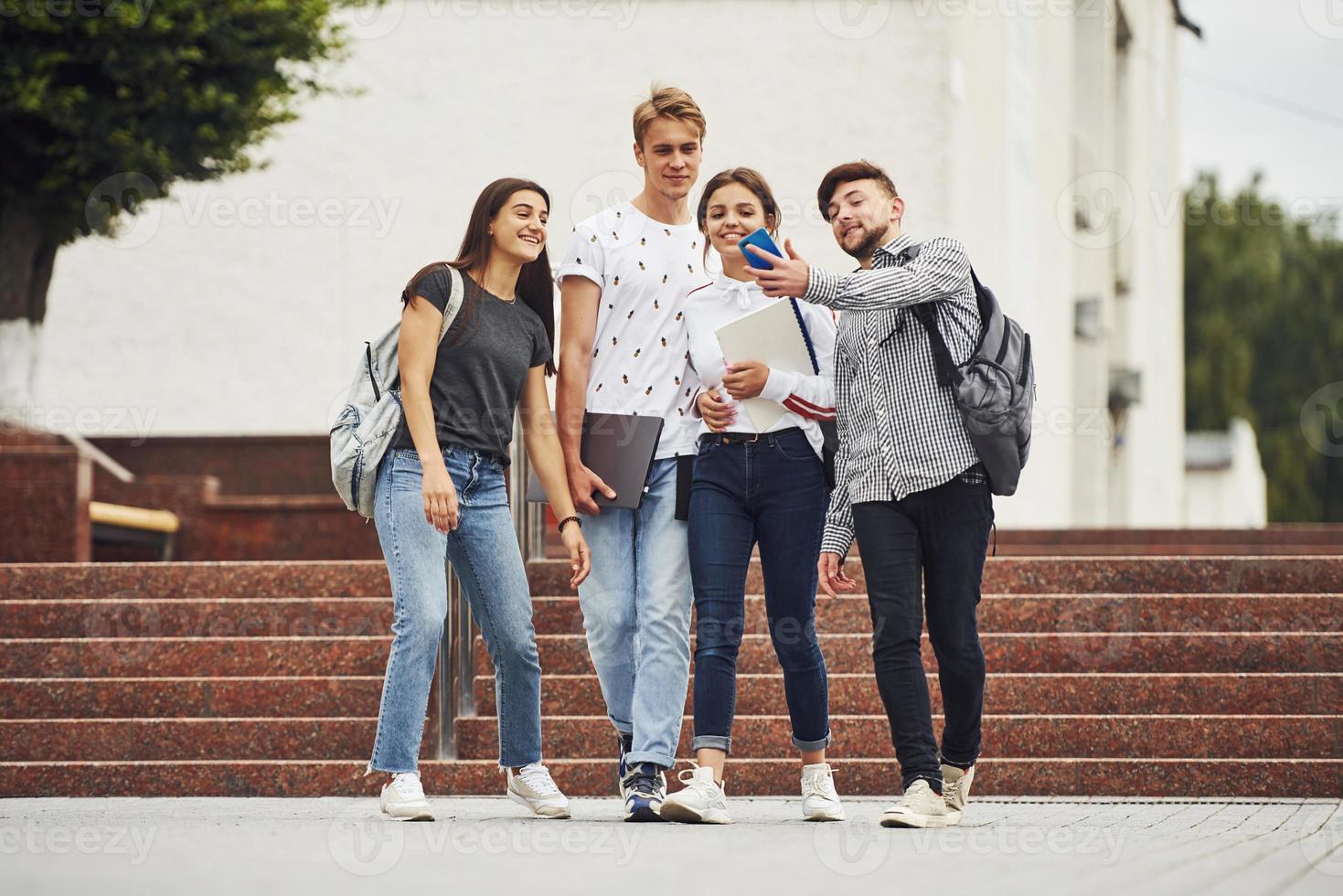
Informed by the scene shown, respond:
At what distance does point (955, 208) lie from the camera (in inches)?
608

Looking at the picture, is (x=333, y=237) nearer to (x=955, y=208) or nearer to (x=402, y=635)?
(x=955, y=208)

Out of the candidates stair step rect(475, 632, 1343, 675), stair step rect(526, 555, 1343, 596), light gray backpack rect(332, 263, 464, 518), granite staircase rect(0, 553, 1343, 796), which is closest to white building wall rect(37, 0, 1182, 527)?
stair step rect(526, 555, 1343, 596)

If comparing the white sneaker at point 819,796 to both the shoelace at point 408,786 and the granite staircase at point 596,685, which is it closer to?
the shoelace at point 408,786

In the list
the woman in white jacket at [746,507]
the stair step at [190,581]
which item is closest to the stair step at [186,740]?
the stair step at [190,581]

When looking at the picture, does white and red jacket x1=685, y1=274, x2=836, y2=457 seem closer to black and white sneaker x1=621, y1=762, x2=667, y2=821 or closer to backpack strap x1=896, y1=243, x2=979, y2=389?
backpack strap x1=896, y1=243, x2=979, y2=389

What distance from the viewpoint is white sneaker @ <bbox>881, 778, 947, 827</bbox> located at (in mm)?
4707

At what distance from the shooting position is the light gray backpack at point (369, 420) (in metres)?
4.97

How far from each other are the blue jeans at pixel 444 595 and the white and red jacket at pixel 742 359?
68cm

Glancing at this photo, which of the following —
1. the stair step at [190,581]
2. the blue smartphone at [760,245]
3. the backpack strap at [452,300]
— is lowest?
the stair step at [190,581]

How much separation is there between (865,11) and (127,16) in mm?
6624

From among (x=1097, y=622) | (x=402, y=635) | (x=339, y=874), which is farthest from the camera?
(x=1097, y=622)

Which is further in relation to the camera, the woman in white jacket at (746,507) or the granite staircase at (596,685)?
the granite staircase at (596,685)

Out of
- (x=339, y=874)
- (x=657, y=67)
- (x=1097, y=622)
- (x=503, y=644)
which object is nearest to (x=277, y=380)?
(x=657, y=67)

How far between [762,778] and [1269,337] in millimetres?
43083
